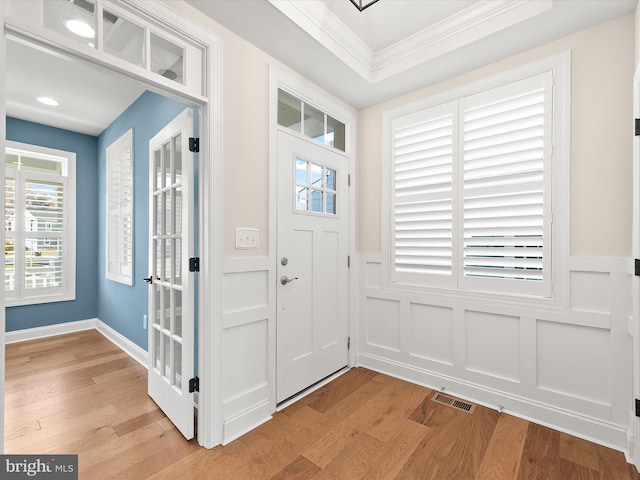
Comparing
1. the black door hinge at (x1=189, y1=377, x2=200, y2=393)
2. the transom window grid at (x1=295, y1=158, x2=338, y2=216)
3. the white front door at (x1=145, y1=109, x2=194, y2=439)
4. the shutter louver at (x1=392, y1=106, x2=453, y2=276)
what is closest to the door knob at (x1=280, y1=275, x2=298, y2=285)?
the transom window grid at (x1=295, y1=158, x2=338, y2=216)

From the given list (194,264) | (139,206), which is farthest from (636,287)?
(139,206)

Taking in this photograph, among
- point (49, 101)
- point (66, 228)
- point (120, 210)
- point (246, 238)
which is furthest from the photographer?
point (66, 228)

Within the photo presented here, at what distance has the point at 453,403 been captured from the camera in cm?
230

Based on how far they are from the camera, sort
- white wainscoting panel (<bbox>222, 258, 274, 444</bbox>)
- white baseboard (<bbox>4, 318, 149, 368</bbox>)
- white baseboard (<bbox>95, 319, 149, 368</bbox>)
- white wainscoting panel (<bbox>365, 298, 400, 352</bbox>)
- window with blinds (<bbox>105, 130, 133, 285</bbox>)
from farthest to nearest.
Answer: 1. window with blinds (<bbox>105, 130, 133, 285</bbox>)
2. white baseboard (<bbox>4, 318, 149, 368</bbox>)
3. white baseboard (<bbox>95, 319, 149, 368</bbox>)
4. white wainscoting panel (<bbox>365, 298, 400, 352</bbox>)
5. white wainscoting panel (<bbox>222, 258, 274, 444</bbox>)

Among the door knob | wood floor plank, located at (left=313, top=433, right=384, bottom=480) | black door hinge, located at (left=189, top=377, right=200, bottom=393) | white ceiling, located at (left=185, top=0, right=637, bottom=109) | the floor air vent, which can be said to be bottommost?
wood floor plank, located at (left=313, top=433, right=384, bottom=480)

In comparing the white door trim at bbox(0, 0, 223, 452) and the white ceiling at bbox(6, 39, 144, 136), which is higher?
the white ceiling at bbox(6, 39, 144, 136)

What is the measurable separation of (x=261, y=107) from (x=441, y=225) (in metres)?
1.65

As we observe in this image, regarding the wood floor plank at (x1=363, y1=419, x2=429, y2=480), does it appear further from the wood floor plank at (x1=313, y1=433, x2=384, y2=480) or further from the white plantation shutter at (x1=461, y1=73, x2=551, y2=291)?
the white plantation shutter at (x1=461, y1=73, x2=551, y2=291)

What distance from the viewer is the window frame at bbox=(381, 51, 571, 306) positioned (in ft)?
6.48

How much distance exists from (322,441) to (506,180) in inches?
84.4

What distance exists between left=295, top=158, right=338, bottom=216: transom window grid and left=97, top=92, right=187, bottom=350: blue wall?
1.15m

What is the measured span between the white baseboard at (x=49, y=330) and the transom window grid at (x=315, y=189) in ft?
12.3

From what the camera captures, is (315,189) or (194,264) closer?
(194,264)

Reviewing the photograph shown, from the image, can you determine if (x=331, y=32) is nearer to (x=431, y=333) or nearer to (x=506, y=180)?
(x=506, y=180)
